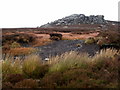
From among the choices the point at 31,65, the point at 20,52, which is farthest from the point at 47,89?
the point at 20,52

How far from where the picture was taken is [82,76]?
8281 millimetres

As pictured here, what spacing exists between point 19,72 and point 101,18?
3584 inches

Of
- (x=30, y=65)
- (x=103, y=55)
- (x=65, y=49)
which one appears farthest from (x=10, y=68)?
(x=65, y=49)

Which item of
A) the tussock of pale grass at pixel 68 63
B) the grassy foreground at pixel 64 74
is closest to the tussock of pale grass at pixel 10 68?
the grassy foreground at pixel 64 74

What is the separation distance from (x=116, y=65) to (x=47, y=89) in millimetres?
3115

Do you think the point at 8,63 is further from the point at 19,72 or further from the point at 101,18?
the point at 101,18

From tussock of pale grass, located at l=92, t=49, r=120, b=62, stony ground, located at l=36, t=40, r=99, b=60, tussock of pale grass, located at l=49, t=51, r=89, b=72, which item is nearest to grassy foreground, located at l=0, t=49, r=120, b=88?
tussock of pale grass, located at l=49, t=51, r=89, b=72

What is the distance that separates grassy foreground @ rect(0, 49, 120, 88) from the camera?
764cm

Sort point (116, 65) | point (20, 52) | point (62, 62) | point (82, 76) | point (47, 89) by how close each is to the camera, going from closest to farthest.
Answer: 1. point (47, 89)
2. point (82, 76)
3. point (116, 65)
4. point (62, 62)
5. point (20, 52)

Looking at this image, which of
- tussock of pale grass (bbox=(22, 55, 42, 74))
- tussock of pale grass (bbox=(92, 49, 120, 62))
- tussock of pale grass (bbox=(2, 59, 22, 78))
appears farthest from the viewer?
Answer: tussock of pale grass (bbox=(92, 49, 120, 62))

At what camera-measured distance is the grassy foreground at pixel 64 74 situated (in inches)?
301

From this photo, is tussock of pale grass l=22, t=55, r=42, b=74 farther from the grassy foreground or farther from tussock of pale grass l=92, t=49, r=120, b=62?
tussock of pale grass l=92, t=49, r=120, b=62

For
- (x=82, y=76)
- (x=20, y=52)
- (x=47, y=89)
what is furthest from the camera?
(x=20, y=52)

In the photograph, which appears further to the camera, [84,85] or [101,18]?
[101,18]
